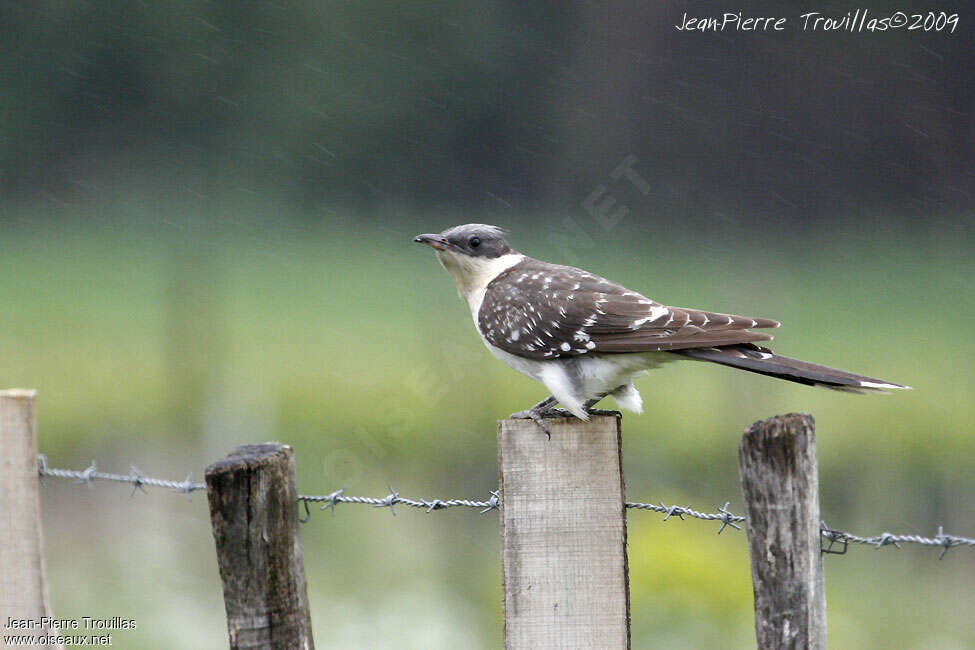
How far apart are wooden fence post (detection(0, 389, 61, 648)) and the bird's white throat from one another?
145 cm

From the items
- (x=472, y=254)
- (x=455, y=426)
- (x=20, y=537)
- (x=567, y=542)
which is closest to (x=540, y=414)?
(x=567, y=542)

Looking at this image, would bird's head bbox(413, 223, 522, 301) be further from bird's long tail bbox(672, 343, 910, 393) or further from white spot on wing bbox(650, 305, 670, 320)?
bird's long tail bbox(672, 343, 910, 393)

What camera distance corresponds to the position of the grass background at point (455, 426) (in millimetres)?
5035

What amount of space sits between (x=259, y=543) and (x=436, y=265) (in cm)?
775

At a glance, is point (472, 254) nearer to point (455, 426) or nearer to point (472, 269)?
point (472, 269)

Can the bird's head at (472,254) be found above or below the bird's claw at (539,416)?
above

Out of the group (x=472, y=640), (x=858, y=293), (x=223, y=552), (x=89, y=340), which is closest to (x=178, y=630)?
(x=472, y=640)

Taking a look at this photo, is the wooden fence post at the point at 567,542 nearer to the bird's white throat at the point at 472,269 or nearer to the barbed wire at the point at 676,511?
the barbed wire at the point at 676,511

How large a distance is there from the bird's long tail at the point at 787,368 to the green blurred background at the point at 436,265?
84.1 inches

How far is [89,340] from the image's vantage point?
33.8 feet

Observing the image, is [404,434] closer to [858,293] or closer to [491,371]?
[491,371]

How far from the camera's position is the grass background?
5.04 meters

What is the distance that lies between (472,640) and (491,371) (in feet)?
6.56

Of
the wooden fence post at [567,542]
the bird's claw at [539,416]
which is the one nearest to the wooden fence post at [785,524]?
the wooden fence post at [567,542]
